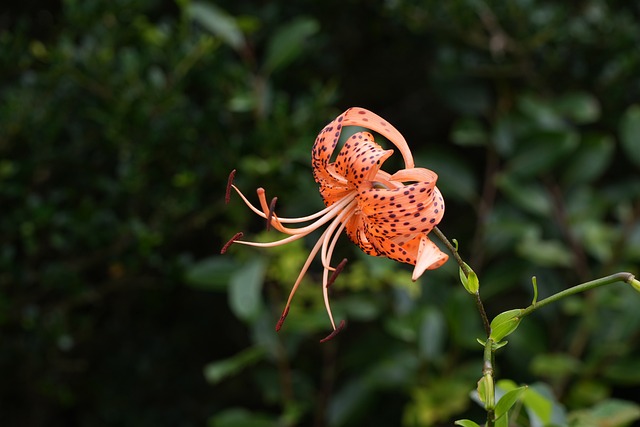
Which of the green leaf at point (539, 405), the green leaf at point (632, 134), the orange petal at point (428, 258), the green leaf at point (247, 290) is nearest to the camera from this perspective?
the orange petal at point (428, 258)

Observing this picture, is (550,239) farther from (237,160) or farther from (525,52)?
(237,160)

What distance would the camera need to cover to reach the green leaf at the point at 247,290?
1.57m

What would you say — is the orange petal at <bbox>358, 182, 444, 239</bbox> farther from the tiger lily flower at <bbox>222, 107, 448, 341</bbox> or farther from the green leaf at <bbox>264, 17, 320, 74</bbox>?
the green leaf at <bbox>264, 17, 320, 74</bbox>

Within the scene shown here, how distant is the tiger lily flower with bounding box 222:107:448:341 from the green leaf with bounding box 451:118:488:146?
3.49 feet

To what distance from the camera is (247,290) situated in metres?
1.59

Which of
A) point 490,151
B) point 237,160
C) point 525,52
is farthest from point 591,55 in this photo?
point 237,160

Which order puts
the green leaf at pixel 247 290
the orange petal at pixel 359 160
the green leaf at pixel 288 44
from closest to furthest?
1. the orange petal at pixel 359 160
2. the green leaf at pixel 247 290
3. the green leaf at pixel 288 44

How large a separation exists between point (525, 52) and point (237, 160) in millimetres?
687

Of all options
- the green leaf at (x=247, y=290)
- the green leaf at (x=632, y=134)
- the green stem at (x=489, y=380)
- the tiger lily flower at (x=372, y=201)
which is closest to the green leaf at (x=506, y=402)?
the green stem at (x=489, y=380)

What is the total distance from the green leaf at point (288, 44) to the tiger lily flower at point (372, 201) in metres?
0.93

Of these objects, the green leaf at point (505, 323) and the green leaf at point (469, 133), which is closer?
the green leaf at point (505, 323)

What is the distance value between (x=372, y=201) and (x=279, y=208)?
3.54ft

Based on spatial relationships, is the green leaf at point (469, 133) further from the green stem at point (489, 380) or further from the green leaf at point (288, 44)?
the green stem at point (489, 380)

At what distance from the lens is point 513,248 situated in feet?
6.17
